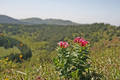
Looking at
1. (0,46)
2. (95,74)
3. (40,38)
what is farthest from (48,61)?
(40,38)

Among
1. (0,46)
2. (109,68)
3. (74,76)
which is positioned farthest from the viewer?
(0,46)

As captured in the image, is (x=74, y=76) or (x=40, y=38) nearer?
(x=74, y=76)

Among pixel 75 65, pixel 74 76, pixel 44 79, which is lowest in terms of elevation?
pixel 44 79

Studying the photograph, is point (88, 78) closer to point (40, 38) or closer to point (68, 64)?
point (68, 64)

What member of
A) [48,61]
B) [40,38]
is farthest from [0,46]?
[48,61]

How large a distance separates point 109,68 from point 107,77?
980mm

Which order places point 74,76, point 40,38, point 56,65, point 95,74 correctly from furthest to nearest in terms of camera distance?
point 40,38 < point 95,74 < point 56,65 < point 74,76

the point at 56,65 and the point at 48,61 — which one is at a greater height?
the point at 56,65

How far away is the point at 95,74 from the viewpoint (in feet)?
17.6

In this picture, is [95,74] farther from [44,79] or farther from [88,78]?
[44,79]

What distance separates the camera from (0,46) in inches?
4882

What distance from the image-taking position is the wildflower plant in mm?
4668

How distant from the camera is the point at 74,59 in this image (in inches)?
184

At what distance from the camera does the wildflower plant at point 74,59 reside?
15.3ft
